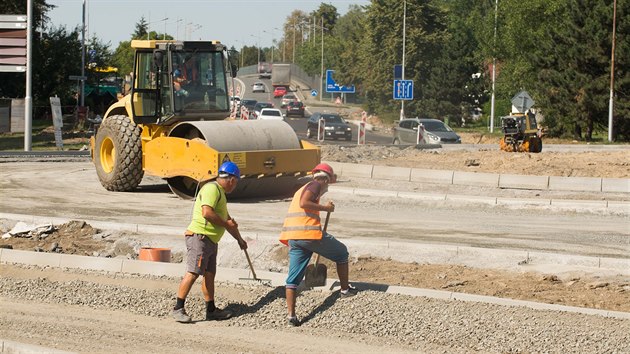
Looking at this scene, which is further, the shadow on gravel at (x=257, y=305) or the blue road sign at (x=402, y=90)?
the blue road sign at (x=402, y=90)

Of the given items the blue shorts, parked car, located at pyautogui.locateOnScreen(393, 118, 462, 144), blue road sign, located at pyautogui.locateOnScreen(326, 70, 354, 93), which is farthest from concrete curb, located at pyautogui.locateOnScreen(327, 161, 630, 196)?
blue road sign, located at pyautogui.locateOnScreen(326, 70, 354, 93)

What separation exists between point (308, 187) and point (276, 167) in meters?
9.56

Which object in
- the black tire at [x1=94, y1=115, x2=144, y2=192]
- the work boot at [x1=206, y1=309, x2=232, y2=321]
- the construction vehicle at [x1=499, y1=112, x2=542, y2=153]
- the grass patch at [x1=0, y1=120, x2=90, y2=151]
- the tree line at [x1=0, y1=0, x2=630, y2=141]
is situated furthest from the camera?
the tree line at [x1=0, y1=0, x2=630, y2=141]

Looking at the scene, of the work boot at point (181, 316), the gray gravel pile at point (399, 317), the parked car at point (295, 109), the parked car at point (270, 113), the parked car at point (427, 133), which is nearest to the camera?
the gray gravel pile at point (399, 317)

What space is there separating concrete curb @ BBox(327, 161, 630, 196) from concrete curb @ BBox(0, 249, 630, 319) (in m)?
11.9

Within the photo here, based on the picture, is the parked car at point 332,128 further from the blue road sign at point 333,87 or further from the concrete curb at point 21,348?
the blue road sign at point 333,87

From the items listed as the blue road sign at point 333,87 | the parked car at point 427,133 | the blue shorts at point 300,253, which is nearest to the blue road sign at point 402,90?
the parked car at point 427,133

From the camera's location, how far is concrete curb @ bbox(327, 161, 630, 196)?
22.5 meters

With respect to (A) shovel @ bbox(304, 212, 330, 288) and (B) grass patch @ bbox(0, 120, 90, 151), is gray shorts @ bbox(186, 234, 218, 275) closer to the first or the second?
(A) shovel @ bbox(304, 212, 330, 288)

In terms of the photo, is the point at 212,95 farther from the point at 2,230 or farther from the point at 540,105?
the point at 540,105

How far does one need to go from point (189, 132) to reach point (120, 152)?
181 cm

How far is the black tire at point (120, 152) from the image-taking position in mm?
21422

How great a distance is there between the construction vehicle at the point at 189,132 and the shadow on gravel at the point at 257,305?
8.20 meters

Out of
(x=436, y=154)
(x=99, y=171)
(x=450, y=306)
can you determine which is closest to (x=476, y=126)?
(x=436, y=154)
